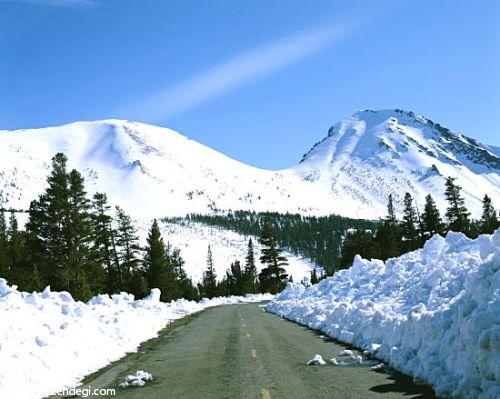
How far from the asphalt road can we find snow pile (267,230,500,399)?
0.59 metres

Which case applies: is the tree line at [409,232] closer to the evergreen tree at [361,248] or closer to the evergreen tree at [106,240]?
the evergreen tree at [361,248]

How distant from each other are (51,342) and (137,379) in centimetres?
313

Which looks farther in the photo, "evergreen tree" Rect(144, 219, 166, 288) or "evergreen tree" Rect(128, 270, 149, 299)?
"evergreen tree" Rect(144, 219, 166, 288)

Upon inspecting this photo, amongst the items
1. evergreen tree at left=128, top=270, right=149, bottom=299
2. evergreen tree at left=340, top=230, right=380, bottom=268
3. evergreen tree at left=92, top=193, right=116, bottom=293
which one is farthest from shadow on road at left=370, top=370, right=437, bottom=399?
evergreen tree at left=340, top=230, right=380, bottom=268

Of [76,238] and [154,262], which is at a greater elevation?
[76,238]

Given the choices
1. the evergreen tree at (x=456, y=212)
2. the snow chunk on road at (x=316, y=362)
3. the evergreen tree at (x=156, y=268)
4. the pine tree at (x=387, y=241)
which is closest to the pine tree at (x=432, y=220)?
the evergreen tree at (x=456, y=212)

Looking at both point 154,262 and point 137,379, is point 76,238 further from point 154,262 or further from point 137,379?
point 137,379

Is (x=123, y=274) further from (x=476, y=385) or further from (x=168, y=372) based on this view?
(x=476, y=385)

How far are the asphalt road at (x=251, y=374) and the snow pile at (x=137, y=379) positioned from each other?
154 millimetres

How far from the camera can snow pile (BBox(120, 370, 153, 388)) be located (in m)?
11.5

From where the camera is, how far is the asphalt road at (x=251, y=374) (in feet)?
32.2

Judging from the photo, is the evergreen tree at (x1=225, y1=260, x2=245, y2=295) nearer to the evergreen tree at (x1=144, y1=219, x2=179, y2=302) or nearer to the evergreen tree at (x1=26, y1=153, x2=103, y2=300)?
the evergreen tree at (x1=144, y1=219, x2=179, y2=302)

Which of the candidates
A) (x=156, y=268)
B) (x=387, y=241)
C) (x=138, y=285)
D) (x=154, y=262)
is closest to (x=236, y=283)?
(x=387, y=241)

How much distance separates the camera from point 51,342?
13555mm
